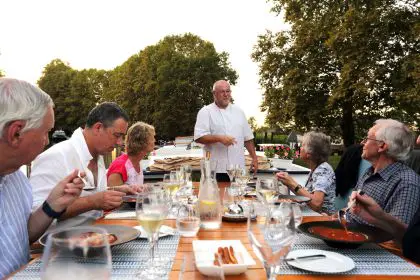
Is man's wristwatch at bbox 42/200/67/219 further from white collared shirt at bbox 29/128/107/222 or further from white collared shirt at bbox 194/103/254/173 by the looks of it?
white collared shirt at bbox 194/103/254/173

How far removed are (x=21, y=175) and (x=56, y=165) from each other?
1.63 feet

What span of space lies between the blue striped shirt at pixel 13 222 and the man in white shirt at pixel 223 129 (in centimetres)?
326

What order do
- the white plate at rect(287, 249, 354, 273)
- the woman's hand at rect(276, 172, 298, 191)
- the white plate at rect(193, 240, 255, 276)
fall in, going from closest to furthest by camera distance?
1. the white plate at rect(193, 240, 255, 276)
2. the white plate at rect(287, 249, 354, 273)
3. the woman's hand at rect(276, 172, 298, 191)

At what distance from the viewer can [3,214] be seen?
185 cm

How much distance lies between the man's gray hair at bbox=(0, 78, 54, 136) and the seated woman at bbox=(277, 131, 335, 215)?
193 cm

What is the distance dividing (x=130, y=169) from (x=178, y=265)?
2.47 metres

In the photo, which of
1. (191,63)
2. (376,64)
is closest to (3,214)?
(376,64)

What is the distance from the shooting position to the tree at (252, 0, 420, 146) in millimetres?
15898

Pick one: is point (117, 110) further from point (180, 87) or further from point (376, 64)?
point (180, 87)

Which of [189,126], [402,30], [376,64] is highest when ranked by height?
[402,30]

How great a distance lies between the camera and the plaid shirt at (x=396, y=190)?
2.50 m

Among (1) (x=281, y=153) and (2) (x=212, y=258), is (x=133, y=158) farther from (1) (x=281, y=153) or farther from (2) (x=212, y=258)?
(1) (x=281, y=153)

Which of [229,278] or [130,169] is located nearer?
[229,278]

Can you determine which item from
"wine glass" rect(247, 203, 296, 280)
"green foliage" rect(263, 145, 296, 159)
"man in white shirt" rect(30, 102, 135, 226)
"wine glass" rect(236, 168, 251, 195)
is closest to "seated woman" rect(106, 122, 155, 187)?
"man in white shirt" rect(30, 102, 135, 226)
